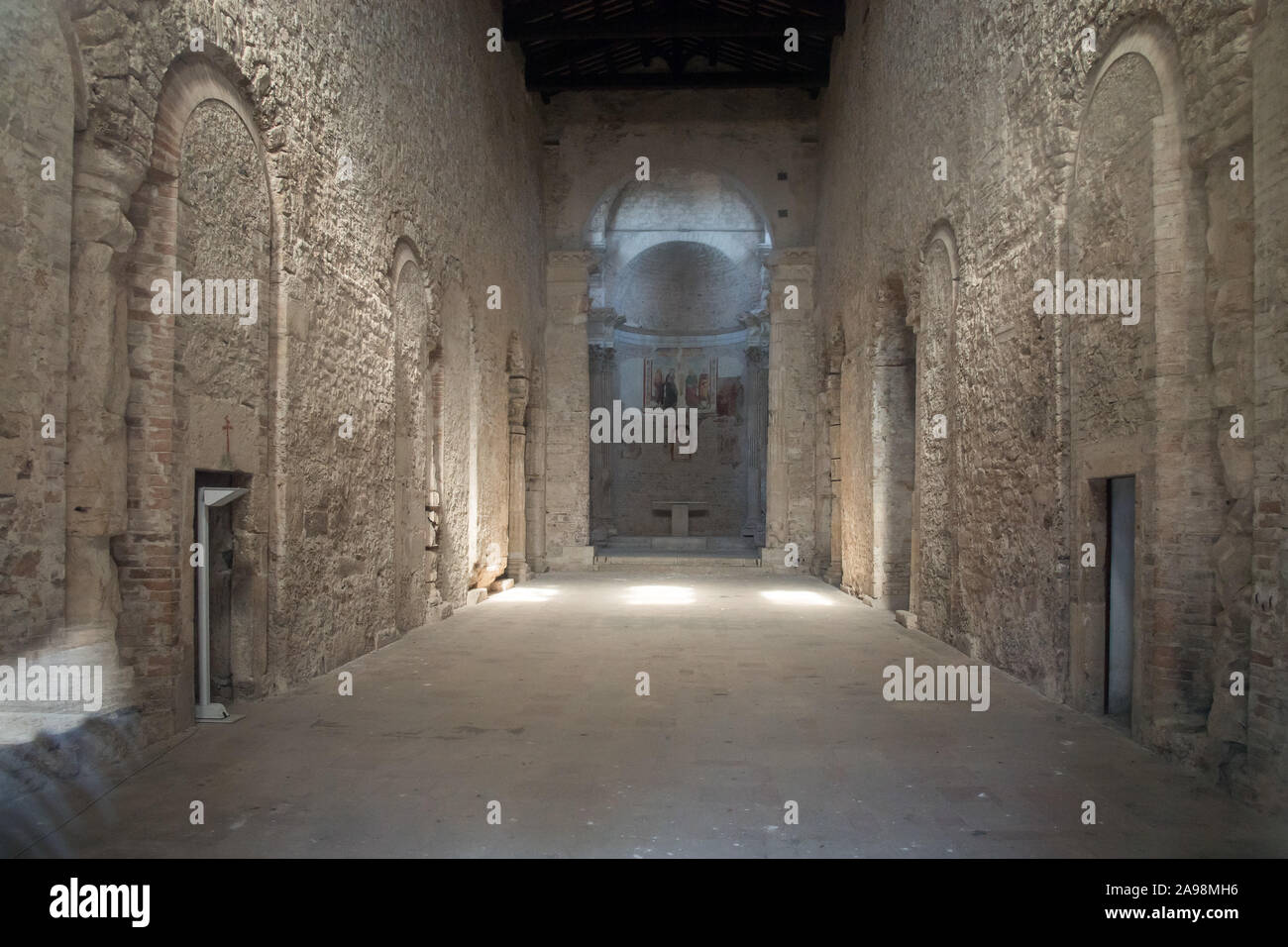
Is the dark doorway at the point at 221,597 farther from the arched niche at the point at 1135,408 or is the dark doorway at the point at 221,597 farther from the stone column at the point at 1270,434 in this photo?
the stone column at the point at 1270,434

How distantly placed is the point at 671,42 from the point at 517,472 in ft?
26.6

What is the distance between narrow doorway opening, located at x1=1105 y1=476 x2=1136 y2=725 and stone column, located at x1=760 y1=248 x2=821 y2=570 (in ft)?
34.7

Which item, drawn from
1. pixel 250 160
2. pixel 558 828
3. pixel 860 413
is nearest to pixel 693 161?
pixel 860 413

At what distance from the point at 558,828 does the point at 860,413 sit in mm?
9540

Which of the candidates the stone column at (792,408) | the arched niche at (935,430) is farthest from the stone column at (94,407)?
the stone column at (792,408)

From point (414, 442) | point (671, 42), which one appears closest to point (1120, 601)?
point (414, 442)

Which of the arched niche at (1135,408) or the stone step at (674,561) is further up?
the arched niche at (1135,408)

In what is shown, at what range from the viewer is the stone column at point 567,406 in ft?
56.3

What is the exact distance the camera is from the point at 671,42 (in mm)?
16453

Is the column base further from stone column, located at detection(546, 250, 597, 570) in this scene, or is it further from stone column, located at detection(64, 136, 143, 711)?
stone column, located at detection(64, 136, 143, 711)

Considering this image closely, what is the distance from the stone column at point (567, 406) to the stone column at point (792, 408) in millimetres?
3413

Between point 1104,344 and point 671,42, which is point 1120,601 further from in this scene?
point 671,42

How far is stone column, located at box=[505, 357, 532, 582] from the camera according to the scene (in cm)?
1491

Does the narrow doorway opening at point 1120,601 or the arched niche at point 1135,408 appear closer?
the arched niche at point 1135,408
